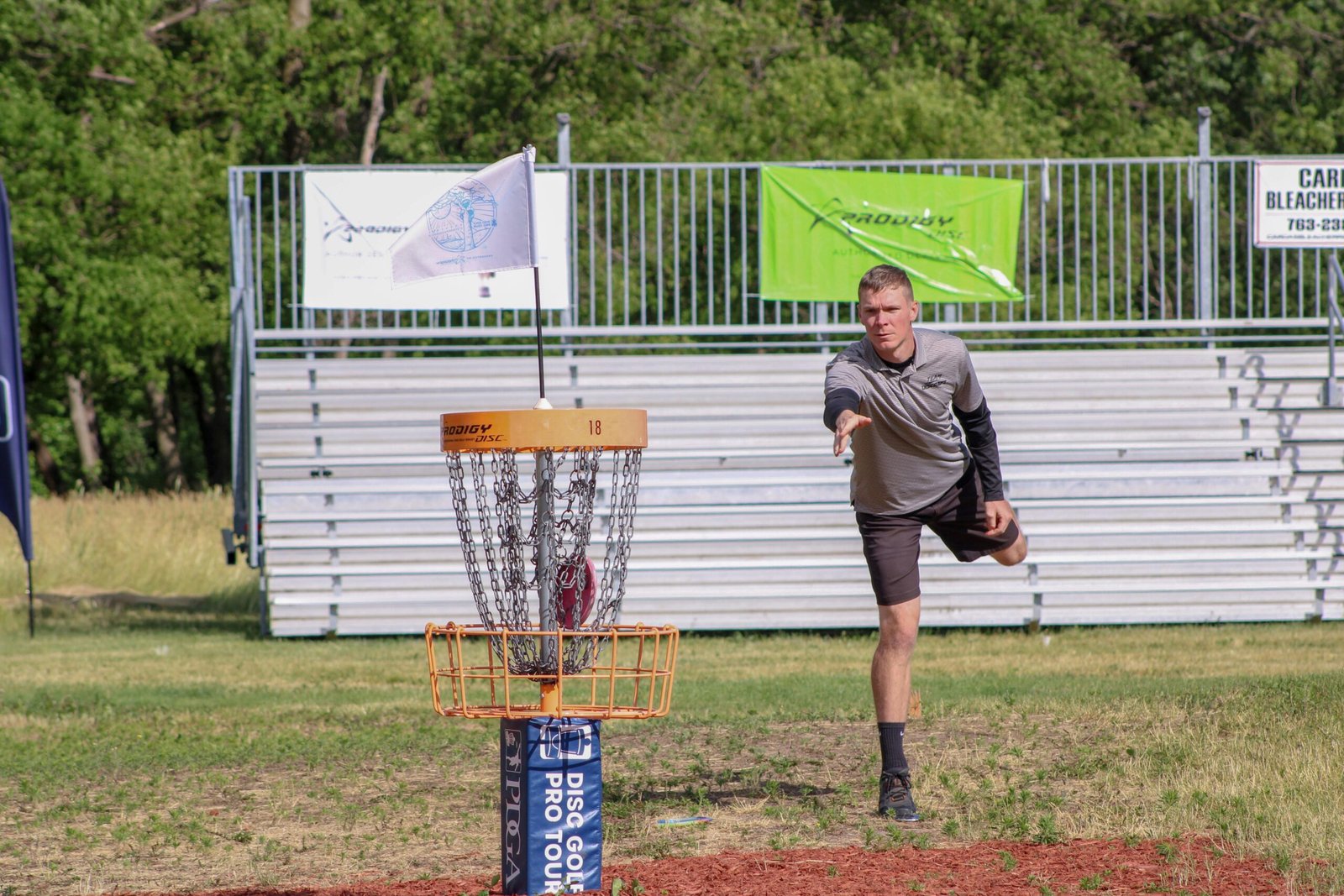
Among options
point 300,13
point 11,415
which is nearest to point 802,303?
point 11,415

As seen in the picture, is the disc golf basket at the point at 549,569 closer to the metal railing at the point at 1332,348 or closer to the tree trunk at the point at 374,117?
the metal railing at the point at 1332,348

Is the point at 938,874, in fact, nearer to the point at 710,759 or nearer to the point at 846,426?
the point at 846,426

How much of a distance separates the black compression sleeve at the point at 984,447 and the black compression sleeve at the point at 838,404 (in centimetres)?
78

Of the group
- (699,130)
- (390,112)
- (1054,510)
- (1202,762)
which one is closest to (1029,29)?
(699,130)

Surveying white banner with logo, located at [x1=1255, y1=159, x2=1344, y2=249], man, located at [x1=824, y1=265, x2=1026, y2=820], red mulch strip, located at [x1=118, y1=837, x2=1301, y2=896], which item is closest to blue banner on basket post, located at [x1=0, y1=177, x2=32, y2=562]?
red mulch strip, located at [x1=118, y1=837, x2=1301, y2=896]

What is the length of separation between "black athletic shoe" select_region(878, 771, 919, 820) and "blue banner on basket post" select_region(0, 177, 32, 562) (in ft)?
25.4

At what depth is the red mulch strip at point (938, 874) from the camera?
5008 millimetres

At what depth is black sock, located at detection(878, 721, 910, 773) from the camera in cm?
623

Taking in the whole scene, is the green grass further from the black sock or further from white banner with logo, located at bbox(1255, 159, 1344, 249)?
white banner with logo, located at bbox(1255, 159, 1344, 249)

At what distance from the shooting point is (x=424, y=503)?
1411cm

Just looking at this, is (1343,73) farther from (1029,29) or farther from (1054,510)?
(1054,510)

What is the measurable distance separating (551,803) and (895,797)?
198 centimetres

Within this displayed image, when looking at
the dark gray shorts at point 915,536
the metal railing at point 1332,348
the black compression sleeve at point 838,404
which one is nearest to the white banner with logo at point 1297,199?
the metal railing at point 1332,348

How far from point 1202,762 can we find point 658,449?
8268 millimetres
